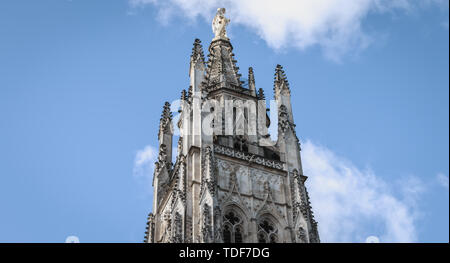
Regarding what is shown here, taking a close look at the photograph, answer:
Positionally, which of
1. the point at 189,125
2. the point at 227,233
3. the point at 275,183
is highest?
the point at 189,125

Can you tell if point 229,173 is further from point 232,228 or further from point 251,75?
point 251,75

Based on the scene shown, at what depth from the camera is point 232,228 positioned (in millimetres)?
35250

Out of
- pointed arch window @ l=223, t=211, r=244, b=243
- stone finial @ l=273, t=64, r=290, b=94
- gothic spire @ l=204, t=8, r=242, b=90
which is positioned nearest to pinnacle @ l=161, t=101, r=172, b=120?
gothic spire @ l=204, t=8, r=242, b=90

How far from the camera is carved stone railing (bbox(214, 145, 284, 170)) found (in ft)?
127

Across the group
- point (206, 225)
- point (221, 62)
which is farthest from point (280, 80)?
point (206, 225)

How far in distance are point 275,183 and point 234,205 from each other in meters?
3.30

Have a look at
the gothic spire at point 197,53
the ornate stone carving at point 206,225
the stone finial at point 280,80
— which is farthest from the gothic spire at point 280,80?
the ornate stone carving at point 206,225

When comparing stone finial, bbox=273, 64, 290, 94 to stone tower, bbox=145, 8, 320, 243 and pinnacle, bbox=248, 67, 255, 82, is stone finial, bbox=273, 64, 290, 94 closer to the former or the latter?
stone tower, bbox=145, 8, 320, 243
